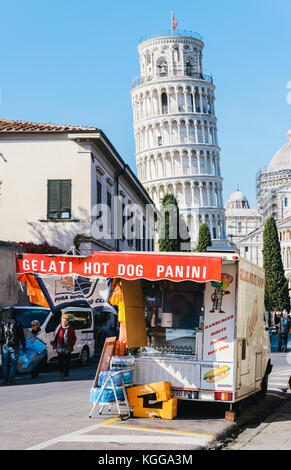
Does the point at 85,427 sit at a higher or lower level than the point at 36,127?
lower

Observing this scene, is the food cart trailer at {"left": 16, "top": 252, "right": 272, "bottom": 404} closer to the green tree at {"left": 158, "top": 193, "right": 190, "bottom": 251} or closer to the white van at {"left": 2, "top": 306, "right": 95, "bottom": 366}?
the white van at {"left": 2, "top": 306, "right": 95, "bottom": 366}

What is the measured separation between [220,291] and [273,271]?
279 feet

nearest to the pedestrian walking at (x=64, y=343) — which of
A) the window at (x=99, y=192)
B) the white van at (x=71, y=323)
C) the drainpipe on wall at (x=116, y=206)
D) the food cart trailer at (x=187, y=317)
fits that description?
the white van at (x=71, y=323)

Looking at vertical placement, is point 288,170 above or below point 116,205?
above

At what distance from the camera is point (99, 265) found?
1162 cm

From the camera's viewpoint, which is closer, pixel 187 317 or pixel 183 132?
pixel 187 317

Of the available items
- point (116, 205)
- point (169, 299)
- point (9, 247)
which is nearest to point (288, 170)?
point (116, 205)

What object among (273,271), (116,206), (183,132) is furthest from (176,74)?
(116,206)

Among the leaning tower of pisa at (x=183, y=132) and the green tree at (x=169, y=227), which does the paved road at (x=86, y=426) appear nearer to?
the green tree at (x=169, y=227)

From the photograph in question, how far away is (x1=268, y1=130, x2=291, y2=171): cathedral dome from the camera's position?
175500 millimetres

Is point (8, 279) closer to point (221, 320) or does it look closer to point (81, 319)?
point (81, 319)

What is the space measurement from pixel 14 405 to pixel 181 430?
4.14 m

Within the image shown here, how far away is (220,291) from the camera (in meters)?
11.9
